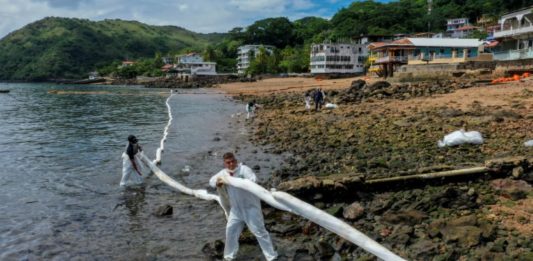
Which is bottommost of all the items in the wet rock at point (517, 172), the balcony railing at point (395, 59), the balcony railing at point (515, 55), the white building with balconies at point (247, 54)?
the wet rock at point (517, 172)

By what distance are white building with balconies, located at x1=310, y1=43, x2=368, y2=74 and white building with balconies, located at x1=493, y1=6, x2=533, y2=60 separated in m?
51.5

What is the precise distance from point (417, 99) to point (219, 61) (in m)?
151

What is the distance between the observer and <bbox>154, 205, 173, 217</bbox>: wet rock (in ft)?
37.6

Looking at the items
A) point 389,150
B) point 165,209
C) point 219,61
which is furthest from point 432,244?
point 219,61

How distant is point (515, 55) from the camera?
4397cm

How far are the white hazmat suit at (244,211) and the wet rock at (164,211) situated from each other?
3.89 m

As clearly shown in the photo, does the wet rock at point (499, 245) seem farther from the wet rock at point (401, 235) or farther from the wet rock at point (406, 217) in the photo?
the wet rock at point (406, 217)

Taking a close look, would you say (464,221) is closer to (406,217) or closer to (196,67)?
(406,217)

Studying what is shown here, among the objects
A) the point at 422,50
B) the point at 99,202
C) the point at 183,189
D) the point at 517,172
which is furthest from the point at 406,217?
the point at 422,50

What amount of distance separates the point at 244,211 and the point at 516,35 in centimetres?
4955

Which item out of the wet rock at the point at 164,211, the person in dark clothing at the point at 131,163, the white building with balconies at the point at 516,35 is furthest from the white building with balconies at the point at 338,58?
the wet rock at the point at 164,211

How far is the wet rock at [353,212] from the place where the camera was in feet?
31.0

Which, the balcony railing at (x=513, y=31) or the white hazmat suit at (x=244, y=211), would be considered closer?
the white hazmat suit at (x=244, y=211)

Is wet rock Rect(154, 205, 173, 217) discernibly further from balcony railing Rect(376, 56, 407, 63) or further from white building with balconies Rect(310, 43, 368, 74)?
white building with balconies Rect(310, 43, 368, 74)
